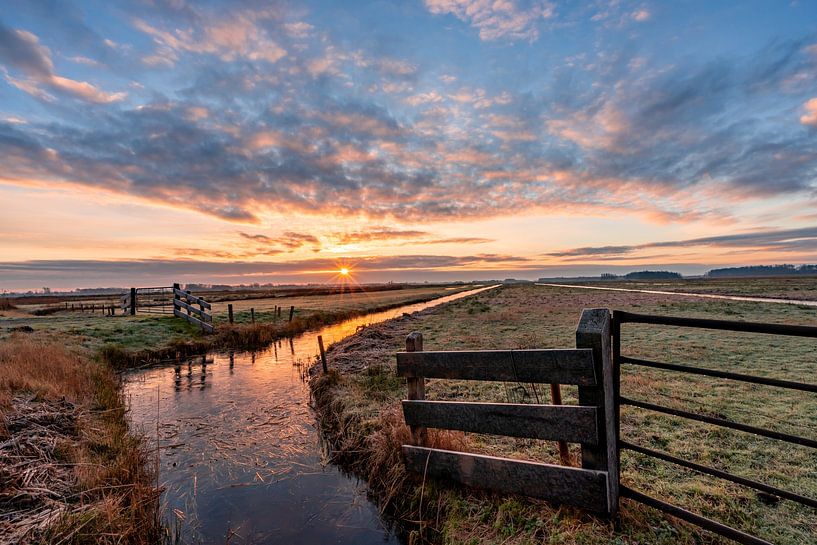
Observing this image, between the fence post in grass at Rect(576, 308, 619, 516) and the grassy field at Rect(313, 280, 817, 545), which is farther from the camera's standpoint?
the grassy field at Rect(313, 280, 817, 545)

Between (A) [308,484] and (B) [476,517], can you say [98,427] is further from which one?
(B) [476,517]

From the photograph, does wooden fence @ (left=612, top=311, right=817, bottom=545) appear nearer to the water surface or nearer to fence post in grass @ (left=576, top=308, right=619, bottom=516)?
fence post in grass @ (left=576, top=308, right=619, bottom=516)

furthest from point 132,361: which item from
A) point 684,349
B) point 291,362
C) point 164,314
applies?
point 684,349

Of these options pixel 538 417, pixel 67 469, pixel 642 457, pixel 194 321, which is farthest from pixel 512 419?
pixel 194 321

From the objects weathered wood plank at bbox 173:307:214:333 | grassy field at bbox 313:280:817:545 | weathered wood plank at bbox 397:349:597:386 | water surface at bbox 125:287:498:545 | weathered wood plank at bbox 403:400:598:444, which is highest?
weathered wood plank at bbox 397:349:597:386

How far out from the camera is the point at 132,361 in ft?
53.6

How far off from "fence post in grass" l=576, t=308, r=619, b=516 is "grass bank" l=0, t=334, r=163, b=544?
5.47m

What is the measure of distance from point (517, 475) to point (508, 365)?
1293 millimetres

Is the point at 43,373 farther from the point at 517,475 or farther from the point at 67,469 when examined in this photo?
the point at 517,475

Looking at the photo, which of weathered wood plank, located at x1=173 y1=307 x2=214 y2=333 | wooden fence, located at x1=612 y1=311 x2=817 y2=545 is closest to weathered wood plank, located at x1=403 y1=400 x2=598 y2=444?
wooden fence, located at x1=612 y1=311 x2=817 y2=545

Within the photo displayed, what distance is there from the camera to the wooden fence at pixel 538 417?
4.06m

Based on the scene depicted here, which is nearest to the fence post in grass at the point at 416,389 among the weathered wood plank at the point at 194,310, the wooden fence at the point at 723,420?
the wooden fence at the point at 723,420

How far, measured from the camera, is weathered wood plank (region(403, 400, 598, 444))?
4.09 metres

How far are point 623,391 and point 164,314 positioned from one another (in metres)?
28.4
